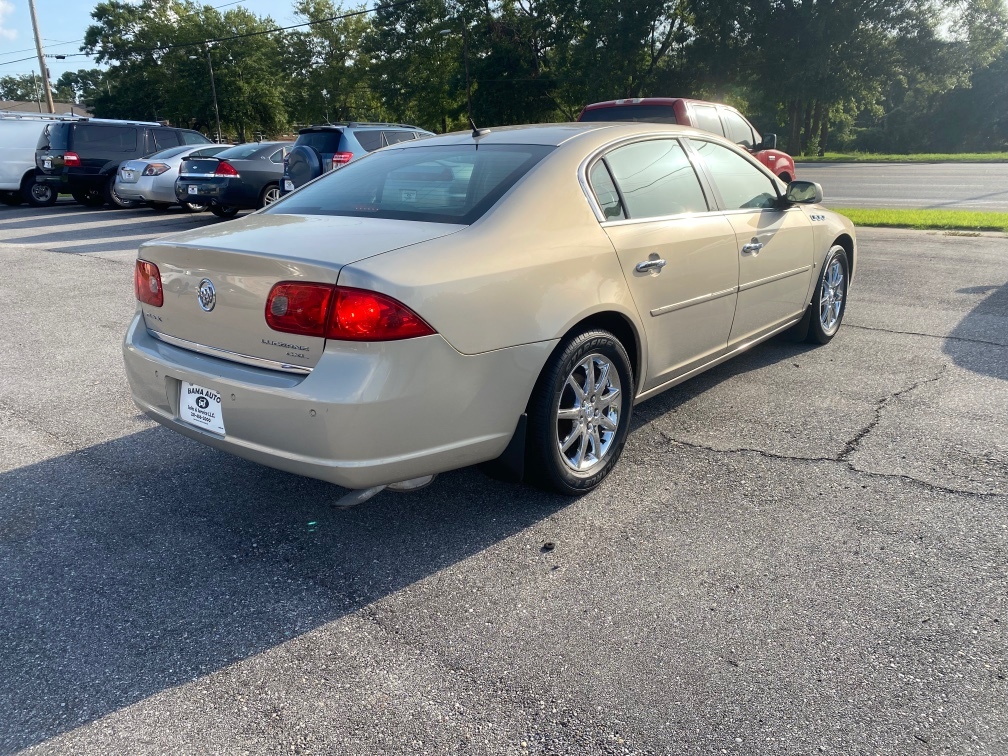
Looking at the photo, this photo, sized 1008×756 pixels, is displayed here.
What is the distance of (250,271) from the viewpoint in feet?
9.80

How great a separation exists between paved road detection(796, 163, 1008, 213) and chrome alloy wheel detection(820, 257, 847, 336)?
1068cm

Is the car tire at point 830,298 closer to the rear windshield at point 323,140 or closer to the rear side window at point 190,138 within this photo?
the rear windshield at point 323,140

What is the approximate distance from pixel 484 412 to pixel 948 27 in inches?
1850

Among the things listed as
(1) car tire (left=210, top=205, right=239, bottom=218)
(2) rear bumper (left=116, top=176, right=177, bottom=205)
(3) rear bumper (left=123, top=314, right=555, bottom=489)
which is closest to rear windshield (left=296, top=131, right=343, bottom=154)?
(1) car tire (left=210, top=205, right=239, bottom=218)

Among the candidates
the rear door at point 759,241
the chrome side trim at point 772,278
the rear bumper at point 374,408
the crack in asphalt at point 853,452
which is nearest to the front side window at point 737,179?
the rear door at point 759,241

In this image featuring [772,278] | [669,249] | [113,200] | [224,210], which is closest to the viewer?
[669,249]

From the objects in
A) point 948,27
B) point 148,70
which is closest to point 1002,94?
point 948,27

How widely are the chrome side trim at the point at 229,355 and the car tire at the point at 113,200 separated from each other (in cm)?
1642

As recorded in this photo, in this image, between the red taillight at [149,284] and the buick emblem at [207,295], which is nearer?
the buick emblem at [207,295]

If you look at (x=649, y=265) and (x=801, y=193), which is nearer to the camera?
(x=649, y=265)

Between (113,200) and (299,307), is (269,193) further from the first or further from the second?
(299,307)

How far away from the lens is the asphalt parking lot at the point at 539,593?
2.24 metres

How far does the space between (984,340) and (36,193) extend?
21.1 m

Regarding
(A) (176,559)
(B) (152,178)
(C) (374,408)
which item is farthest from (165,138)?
(C) (374,408)
